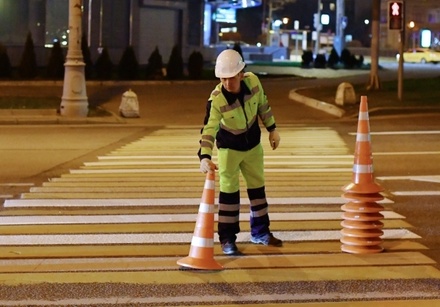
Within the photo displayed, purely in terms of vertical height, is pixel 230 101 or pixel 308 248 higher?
pixel 230 101

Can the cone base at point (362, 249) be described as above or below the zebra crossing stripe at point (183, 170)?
below

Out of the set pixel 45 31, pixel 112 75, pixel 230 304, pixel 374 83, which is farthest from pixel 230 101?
pixel 45 31

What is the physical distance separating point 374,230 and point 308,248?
60cm

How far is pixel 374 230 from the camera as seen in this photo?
25.7ft

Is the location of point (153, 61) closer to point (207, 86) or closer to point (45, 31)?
point (207, 86)

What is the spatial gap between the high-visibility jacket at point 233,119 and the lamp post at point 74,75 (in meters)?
16.0

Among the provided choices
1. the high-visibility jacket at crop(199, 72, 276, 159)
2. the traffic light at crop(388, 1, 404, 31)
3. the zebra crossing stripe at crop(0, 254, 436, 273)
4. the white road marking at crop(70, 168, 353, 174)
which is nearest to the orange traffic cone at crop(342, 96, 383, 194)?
the zebra crossing stripe at crop(0, 254, 436, 273)

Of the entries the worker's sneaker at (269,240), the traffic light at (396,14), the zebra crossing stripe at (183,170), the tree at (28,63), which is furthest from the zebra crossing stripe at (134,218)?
the tree at (28,63)

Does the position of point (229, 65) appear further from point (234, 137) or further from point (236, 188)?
point (236, 188)

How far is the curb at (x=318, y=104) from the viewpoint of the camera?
Result: 946 inches

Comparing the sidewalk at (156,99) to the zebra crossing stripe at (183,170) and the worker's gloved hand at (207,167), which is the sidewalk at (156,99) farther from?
the worker's gloved hand at (207,167)

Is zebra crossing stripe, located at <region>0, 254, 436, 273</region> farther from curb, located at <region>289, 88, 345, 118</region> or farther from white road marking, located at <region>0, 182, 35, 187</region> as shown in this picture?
curb, located at <region>289, 88, 345, 118</region>

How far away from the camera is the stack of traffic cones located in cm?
780

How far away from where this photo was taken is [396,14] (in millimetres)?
24312
